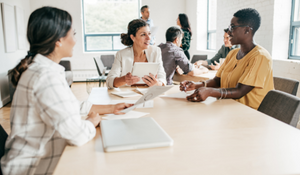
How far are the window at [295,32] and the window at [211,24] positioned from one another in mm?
2626

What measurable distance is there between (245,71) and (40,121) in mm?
1389

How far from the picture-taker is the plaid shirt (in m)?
0.85

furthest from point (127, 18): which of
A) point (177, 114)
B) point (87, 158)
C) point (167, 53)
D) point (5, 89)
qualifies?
point (87, 158)

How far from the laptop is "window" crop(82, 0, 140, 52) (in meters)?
6.29

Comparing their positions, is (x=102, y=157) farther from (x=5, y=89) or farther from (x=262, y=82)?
(x=5, y=89)

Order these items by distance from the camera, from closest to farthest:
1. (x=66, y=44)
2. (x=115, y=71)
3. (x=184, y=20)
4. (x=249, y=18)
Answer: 1. (x=66, y=44)
2. (x=249, y=18)
3. (x=115, y=71)
4. (x=184, y=20)

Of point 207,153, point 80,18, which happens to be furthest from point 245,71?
point 80,18

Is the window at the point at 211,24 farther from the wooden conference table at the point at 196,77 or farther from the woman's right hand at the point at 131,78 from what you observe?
the woman's right hand at the point at 131,78

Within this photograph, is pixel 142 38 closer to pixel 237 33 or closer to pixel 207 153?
pixel 237 33

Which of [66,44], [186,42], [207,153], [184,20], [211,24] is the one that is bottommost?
[207,153]

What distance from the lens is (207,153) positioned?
829 millimetres

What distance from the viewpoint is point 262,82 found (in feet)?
5.44

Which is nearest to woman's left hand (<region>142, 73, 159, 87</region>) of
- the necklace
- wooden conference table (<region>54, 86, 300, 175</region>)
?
the necklace

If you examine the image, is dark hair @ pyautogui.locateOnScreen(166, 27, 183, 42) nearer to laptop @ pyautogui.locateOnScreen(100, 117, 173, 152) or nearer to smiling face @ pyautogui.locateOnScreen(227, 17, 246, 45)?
smiling face @ pyautogui.locateOnScreen(227, 17, 246, 45)
